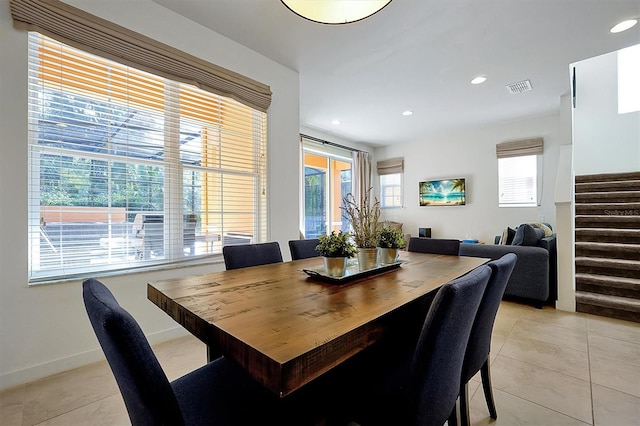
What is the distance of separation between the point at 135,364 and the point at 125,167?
2.06m

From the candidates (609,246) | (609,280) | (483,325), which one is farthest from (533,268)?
(483,325)

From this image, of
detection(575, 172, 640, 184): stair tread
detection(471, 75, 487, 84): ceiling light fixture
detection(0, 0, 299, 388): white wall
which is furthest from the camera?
detection(575, 172, 640, 184): stair tread

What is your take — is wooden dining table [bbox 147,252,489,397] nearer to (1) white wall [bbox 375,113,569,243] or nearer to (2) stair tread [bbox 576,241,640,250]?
(2) stair tread [bbox 576,241,640,250]

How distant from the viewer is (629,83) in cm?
506

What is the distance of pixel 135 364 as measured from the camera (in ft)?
2.05

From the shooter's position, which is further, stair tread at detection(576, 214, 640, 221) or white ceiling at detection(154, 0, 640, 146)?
stair tread at detection(576, 214, 640, 221)

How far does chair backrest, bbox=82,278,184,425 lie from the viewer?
0.62 m

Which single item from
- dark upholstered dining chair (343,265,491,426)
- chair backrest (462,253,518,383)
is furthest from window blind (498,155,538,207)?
dark upholstered dining chair (343,265,491,426)

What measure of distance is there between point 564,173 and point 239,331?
410 centimetres

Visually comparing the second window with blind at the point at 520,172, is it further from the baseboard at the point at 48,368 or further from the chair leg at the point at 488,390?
the baseboard at the point at 48,368

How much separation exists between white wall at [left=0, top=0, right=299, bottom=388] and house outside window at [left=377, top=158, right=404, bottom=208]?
469 cm

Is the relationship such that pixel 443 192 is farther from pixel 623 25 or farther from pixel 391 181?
pixel 623 25

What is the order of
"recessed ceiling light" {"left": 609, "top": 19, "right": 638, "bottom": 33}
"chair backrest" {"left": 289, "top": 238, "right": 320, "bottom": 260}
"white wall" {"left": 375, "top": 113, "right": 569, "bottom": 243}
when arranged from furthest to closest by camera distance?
"white wall" {"left": 375, "top": 113, "right": 569, "bottom": 243}
"recessed ceiling light" {"left": 609, "top": 19, "right": 638, "bottom": 33}
"chair backrest" {"left": 289, "top": 238, "right": 320, "bottom": 260}

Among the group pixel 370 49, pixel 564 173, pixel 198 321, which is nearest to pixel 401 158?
pixel 564 173
